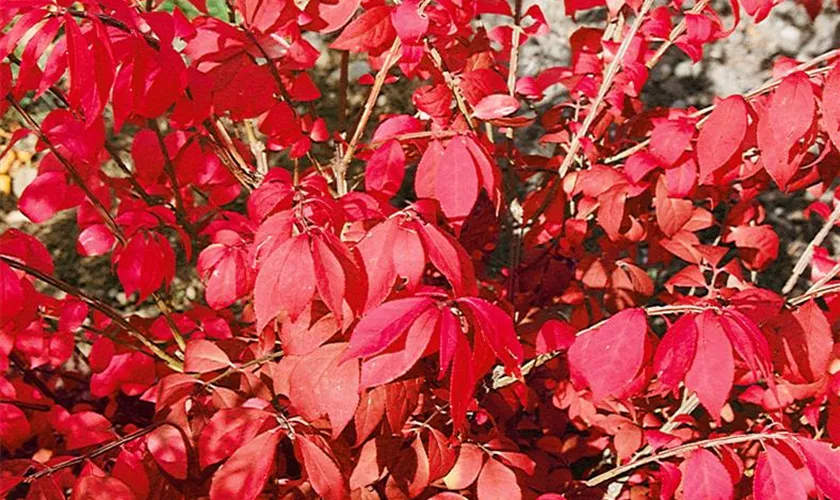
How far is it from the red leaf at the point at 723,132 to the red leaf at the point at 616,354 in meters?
0.26

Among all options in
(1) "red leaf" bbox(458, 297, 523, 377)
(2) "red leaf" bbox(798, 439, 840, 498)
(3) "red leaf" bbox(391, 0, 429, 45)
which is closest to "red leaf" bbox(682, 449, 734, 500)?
(2) "red leaf" bbox(798, 439, 840, 498)

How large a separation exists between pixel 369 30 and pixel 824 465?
31.9 inches

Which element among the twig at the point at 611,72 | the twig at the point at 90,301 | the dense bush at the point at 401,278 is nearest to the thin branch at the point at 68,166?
the dense bush at the point at 401,278

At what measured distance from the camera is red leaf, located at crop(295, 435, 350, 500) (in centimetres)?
102

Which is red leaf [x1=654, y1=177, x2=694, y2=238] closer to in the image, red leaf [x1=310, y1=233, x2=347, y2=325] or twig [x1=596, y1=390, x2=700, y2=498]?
twig [x1=596, y1=390, x2=700, y2=498]

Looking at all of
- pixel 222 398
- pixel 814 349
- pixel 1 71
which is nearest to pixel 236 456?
pixel 222 398

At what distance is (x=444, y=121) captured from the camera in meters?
1.35

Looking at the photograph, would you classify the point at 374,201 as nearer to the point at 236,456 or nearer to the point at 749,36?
the point at 236,456

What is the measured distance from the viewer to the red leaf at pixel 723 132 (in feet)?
3.66

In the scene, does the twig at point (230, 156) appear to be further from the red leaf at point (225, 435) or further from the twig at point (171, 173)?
the red leaf at point (225, 435)

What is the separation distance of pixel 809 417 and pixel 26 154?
260 cm

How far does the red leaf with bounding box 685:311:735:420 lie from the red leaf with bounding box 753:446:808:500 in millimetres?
138

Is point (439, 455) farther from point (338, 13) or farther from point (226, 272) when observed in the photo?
point (338, 13)

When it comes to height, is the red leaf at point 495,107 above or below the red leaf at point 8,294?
above
